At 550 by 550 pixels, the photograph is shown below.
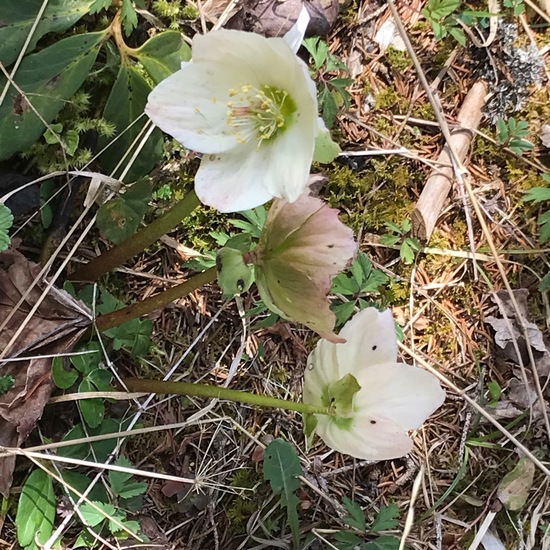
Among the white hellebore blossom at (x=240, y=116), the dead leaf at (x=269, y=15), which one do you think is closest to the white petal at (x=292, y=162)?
the white hellebore blossom at (x=240, y=116)

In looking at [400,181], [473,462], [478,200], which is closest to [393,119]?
[400,181]

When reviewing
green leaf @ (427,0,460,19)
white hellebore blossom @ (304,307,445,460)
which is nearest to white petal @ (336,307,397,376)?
white hellebore blossom @ (304,307,445,460)

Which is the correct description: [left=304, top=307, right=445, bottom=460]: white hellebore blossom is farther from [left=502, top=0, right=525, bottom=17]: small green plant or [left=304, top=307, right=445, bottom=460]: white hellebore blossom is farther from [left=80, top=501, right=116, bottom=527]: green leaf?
[left=502, top=0, right=525, bottom=17]: small green plant

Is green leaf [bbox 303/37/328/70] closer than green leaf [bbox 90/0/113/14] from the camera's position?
No

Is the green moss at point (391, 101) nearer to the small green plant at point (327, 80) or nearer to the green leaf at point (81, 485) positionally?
the small green plant at point (327, 80)

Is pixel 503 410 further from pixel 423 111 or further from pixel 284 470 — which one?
pixel 423 111

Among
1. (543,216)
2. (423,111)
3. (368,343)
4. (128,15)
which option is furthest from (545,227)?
(128,15)
